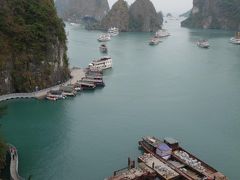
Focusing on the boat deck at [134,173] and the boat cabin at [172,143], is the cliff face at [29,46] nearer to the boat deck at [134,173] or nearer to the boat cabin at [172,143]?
the boat cabin at [172,143]

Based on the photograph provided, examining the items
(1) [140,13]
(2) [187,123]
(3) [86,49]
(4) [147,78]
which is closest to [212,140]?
(2) [187,123]

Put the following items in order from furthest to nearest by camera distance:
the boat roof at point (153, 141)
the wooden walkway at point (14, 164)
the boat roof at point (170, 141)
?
the boat roof at point (153, 141) < the boat roof at point (170, 141) < the wooden walkway at point (14, 164)

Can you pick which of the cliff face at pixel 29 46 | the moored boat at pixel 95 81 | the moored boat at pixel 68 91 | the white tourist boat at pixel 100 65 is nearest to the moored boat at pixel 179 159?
the moored boat at pixel 68 91

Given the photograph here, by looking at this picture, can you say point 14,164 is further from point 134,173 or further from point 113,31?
point 113,31

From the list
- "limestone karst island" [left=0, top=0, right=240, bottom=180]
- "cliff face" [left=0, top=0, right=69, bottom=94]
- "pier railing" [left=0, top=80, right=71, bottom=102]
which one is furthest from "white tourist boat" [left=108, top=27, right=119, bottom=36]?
"pier railing" [left=0, top=80, right=71, bottom=102]

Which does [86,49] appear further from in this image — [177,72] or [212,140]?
[212,140]

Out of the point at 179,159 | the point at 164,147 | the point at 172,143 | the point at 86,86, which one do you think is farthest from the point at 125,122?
the point at 86,86
